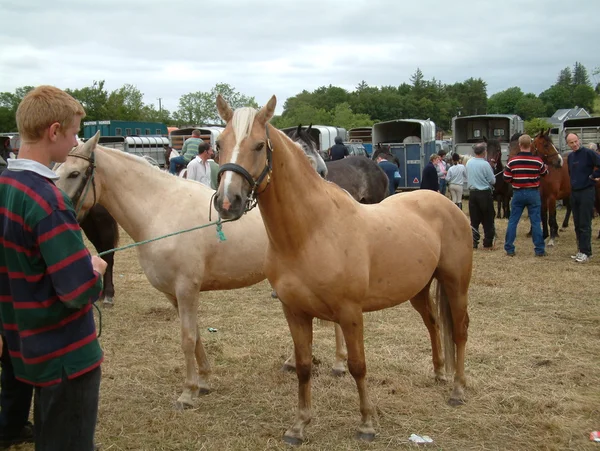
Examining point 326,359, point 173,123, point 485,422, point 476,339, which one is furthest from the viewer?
point 173,123

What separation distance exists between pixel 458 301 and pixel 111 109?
47800 mm

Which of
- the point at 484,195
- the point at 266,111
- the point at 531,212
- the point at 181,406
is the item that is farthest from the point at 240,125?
the point at 484,195

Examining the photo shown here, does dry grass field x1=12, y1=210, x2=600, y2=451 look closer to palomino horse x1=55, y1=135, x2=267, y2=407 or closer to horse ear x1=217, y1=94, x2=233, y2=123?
palomino horse x1=55, y1=135, x2=267, y2=407

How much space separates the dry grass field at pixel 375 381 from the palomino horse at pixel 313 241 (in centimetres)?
44

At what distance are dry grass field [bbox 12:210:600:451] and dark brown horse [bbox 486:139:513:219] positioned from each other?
24.9ft

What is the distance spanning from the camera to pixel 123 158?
Answer: 14.1 feet

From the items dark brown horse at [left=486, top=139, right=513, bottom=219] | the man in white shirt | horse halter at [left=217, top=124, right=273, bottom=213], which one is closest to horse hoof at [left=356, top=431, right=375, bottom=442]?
horse halter at [left=217, top=124, right=273, bottom=213]

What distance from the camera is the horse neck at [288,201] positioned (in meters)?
3.23

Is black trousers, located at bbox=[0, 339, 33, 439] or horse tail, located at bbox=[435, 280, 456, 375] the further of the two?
horse tail, located at bbox=[435, 280, 456, 375]

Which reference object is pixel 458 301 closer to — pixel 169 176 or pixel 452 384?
pixel 452 384

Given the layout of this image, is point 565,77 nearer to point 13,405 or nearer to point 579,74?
point 579,74

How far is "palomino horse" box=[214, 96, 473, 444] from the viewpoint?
298cm

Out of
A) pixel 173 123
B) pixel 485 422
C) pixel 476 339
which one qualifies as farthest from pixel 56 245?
pixel 173 123

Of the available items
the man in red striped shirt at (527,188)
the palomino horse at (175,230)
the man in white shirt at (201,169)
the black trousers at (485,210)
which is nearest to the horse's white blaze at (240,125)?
the palomino horse at (175,230)
